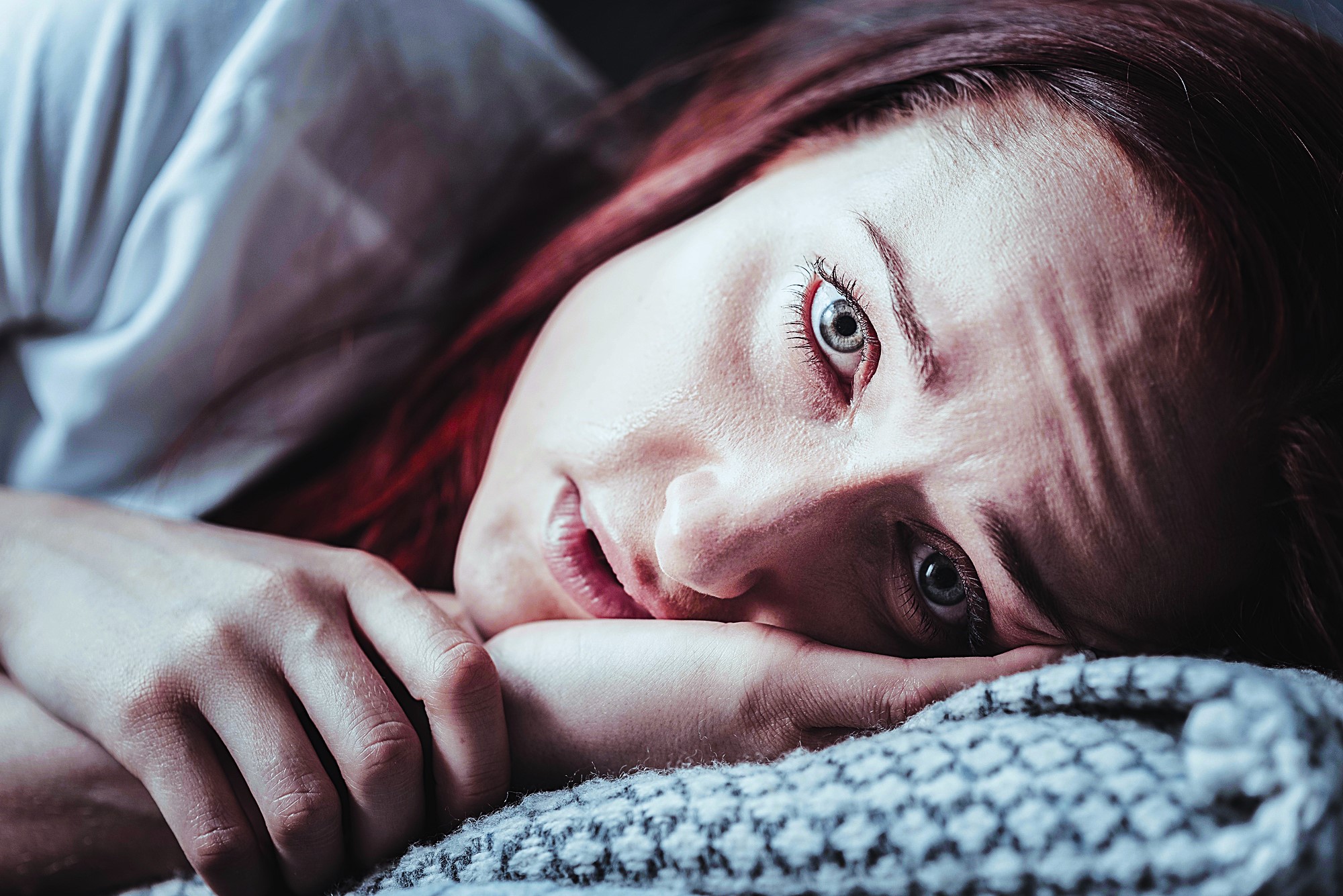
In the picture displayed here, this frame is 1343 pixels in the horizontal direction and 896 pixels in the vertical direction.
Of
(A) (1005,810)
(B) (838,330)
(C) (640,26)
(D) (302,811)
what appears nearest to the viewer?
(A) (1005,810)

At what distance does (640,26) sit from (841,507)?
120 cm

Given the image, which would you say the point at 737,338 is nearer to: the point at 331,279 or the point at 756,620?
the point at 756,620

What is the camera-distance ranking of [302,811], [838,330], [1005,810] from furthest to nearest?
[838,330], [302,811], [1005,810]

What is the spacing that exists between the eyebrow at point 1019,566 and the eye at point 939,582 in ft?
0.17

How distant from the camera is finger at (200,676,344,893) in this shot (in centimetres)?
60

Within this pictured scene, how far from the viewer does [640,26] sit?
1575mm

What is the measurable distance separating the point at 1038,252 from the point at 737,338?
233 mm

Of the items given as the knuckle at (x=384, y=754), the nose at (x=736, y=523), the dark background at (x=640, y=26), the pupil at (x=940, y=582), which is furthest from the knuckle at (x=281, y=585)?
the dark background at (x=640, y=26)

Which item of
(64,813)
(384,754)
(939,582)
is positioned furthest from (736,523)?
(64,813)

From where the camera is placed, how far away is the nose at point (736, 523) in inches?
26.5

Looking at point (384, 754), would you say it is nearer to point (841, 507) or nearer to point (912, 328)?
point (841, 507)

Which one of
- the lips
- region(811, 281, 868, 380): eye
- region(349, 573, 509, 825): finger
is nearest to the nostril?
the lips

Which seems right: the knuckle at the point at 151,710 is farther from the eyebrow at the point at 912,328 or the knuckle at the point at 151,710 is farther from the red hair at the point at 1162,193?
the eyebrow at the point at 912,328

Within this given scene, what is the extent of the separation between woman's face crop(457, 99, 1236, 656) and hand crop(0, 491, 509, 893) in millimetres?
145
